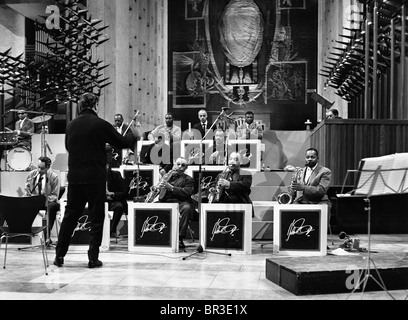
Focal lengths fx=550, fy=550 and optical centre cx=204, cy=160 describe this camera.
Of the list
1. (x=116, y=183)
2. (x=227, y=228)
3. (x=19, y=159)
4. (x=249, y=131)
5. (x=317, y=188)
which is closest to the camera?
(x=227, y=228)

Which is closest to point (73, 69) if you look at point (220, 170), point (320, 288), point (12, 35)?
point (12, 35)

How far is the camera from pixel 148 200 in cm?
860

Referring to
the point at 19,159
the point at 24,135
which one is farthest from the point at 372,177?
the point at 24,135

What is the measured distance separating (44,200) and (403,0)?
812 cm

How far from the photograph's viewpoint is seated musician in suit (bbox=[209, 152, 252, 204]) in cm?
834

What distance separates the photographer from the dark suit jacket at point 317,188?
8.10 meters

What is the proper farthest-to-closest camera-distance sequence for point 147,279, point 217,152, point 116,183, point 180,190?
point 217,152 < point 116,183 < point 180,190 < point 147,279

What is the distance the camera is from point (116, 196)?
9141mm

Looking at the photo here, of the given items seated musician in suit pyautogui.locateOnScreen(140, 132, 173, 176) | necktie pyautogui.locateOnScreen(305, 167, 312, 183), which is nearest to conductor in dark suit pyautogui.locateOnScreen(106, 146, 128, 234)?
seated musician in suit pyautogui.locateOnScreen(140, 132, 173, 176)

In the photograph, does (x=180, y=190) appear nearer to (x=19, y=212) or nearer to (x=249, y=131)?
(x=19, y=212)

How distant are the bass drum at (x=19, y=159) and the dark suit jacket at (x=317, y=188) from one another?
20.9 feet

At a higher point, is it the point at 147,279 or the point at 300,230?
the point at 300,230

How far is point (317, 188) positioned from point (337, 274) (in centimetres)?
313

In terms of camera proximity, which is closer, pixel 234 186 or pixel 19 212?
pixel 19 212
